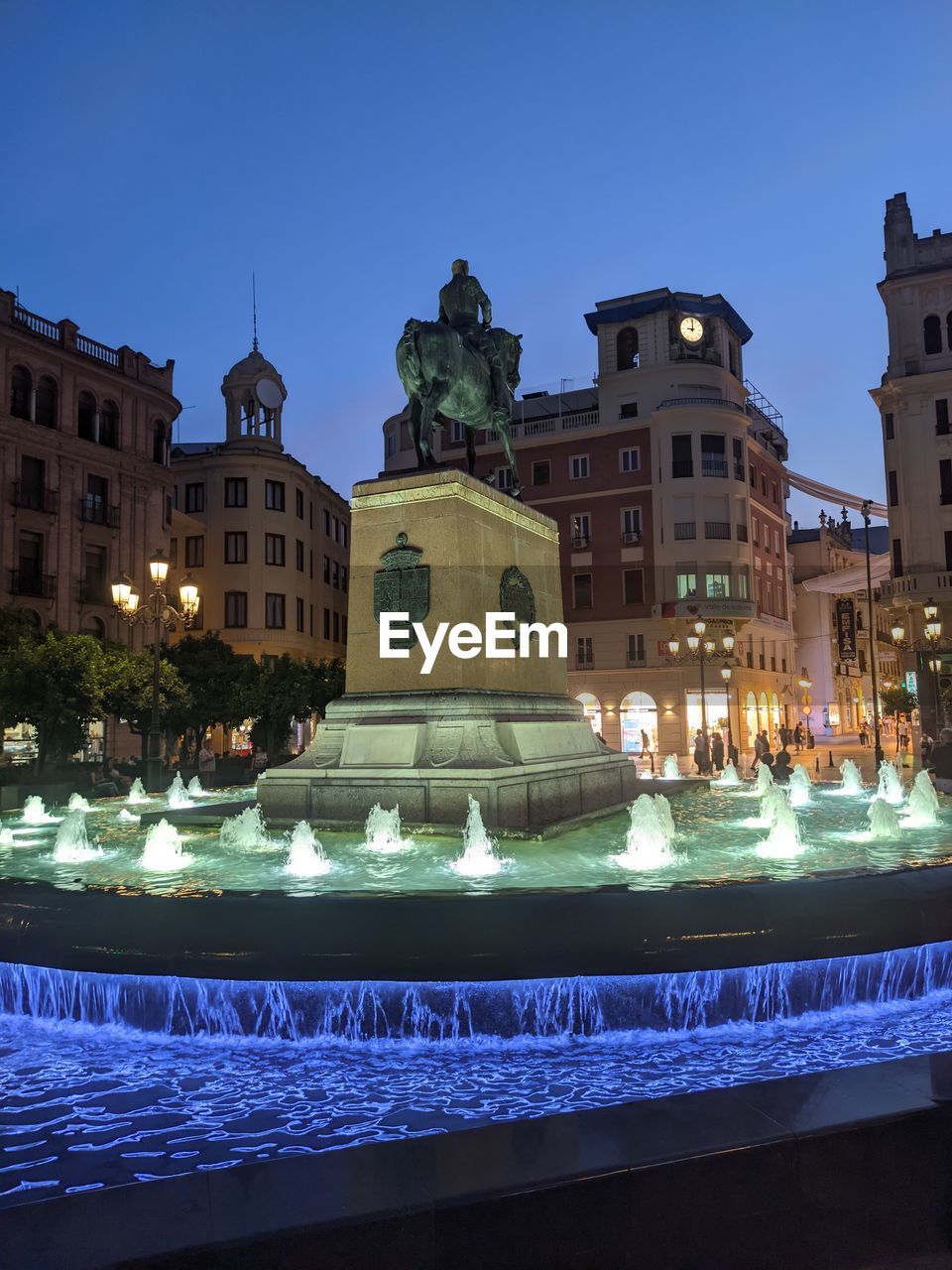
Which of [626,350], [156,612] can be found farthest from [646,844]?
[626,350]

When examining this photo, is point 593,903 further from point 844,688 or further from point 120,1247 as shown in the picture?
point 844,688

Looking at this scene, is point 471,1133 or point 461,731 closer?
point 471,1133

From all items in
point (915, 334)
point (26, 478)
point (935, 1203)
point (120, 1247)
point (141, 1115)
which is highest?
point (915, 334)

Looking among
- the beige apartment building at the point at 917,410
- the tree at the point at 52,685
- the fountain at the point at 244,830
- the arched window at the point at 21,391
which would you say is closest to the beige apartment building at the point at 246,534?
the arched window at the point at 21,391

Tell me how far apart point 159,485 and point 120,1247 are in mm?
41171

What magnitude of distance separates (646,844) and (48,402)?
34.7m

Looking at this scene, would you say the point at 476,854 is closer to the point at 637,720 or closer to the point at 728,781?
the point at 728,781

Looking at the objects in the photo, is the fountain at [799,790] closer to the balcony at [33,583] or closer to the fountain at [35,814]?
the fountain at [35,814]

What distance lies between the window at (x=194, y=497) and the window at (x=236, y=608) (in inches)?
188

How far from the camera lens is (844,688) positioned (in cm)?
7431

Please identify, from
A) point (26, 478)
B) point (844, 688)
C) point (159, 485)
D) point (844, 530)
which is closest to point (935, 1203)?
point (26, 478)

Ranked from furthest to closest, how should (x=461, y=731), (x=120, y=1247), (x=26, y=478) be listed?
(x=26, y=478)
(x=461, y=731)
(x=120, y=1247)

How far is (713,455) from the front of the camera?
158ft

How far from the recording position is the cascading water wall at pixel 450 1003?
5.96m
